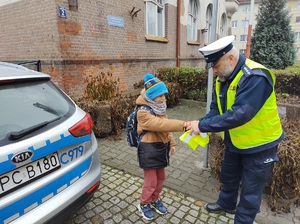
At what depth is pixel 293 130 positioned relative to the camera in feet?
9.41

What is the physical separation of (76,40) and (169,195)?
4.78 meters

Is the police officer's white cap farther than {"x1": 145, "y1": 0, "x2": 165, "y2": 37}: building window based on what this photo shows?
No

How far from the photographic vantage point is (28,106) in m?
1.77

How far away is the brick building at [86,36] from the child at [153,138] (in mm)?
1745

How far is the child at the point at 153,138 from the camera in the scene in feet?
6.78

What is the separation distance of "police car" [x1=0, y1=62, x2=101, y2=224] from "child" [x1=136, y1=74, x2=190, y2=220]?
1.67 ft

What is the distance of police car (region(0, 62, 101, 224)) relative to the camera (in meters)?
1.44

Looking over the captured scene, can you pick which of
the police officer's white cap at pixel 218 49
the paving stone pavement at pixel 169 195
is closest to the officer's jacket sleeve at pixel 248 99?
the police officer's white cap at pixel 218 49

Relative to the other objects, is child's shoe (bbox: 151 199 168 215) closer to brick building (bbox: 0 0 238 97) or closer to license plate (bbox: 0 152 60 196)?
license plate (bbox: 0 152 60 196)

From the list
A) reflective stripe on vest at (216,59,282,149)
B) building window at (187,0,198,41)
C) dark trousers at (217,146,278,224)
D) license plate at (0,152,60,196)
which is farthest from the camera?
building window at (187,0,198,41)

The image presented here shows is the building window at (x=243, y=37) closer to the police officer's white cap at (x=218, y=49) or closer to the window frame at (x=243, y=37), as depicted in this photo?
the window frame at (x=243, y=37)

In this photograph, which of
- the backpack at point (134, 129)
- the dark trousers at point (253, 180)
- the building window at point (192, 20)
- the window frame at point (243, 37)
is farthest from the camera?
the window frame at point (243, 37)

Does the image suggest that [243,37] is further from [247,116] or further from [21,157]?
[21,157]

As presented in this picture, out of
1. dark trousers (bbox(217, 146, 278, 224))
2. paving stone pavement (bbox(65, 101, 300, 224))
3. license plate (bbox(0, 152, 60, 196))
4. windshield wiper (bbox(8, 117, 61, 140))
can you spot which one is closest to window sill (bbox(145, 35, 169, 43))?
paving stone pavement (bbox(65, 101, 300, 224))
